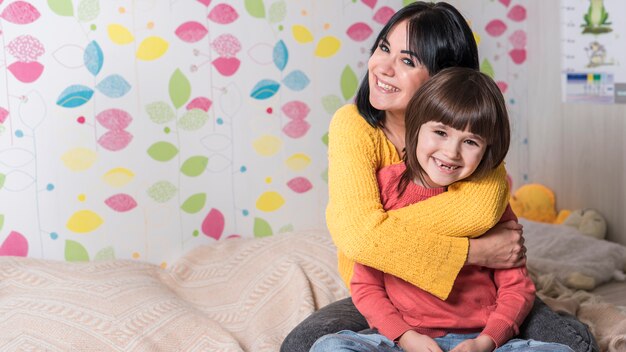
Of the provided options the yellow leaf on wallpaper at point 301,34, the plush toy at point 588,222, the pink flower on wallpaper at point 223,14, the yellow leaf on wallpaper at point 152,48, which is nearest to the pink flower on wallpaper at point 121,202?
the yellow leaf on wallpaper at point 152,48

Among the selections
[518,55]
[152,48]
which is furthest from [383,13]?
[152,48]

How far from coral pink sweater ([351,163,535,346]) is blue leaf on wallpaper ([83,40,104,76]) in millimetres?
1259

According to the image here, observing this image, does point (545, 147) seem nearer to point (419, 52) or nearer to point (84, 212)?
point (419, 52)

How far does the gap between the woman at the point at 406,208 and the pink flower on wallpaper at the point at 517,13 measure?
1467mm

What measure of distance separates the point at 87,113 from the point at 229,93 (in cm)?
50

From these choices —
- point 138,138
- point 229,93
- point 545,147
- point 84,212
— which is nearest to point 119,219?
point 84,212

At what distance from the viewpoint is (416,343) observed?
1594 mm

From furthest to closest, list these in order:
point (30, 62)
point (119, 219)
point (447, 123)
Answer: point (119, 219) < point (30, 62) < point (447, 123)

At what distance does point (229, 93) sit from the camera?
2814mm

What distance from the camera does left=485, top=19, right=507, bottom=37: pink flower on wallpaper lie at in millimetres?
3209

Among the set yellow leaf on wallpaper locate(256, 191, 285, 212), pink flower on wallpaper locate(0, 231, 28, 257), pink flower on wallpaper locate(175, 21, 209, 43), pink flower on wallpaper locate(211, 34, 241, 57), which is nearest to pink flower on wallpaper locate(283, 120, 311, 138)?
yellow leaf on wallpaper locate(256, 191, 285, 212)

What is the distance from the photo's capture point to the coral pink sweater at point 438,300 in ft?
5.44

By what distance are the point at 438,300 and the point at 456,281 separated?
64mm

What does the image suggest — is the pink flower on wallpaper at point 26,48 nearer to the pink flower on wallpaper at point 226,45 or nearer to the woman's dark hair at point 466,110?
the pink flower on wallpaper at point 226,45
